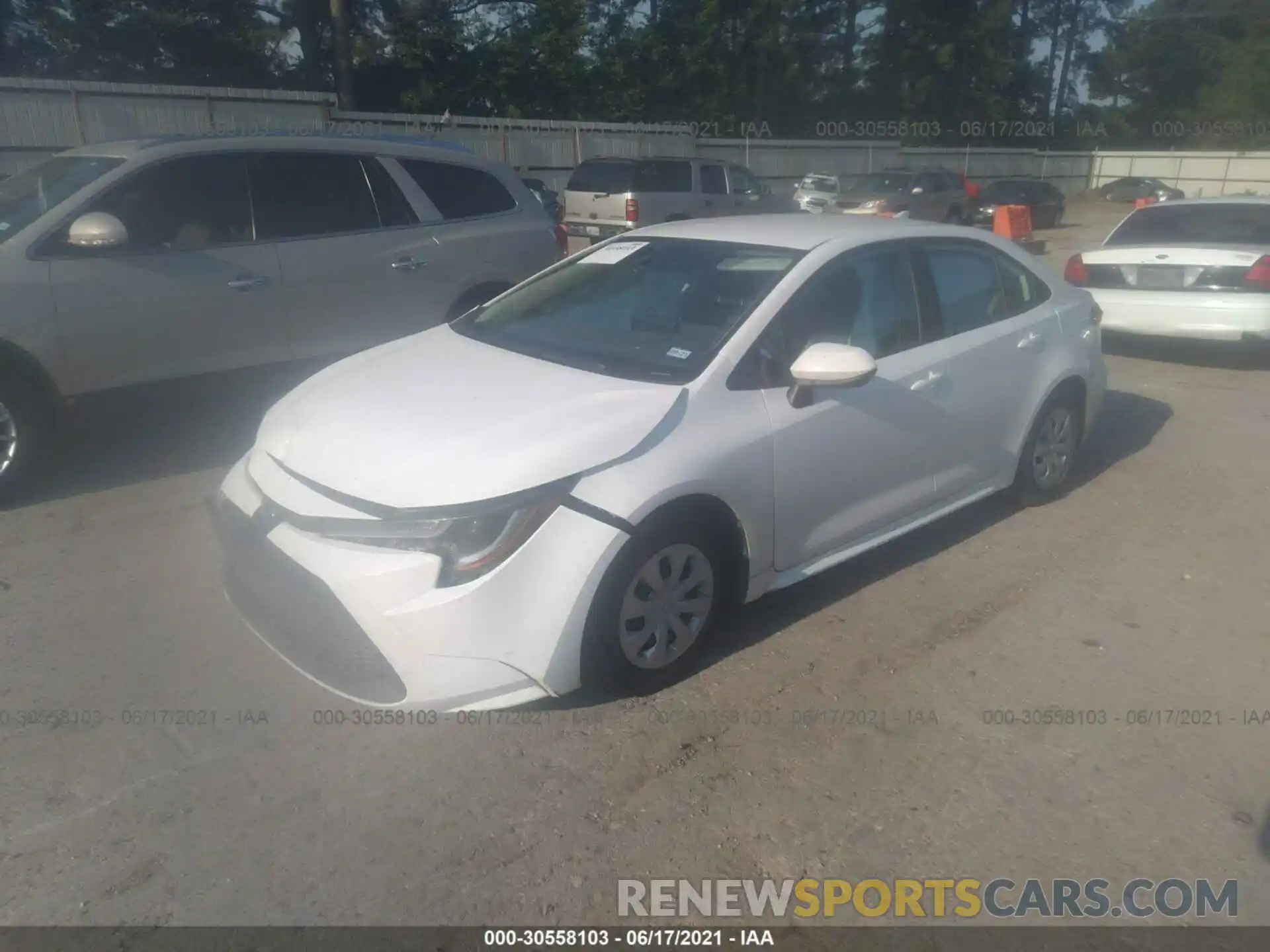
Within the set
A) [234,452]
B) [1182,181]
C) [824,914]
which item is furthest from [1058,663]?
[1182,181]

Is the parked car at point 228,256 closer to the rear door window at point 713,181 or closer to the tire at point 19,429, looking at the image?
the tire at point 19,429

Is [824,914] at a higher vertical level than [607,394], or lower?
lower

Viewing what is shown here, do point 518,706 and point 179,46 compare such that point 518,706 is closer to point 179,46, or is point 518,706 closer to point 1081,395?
point 1081,395

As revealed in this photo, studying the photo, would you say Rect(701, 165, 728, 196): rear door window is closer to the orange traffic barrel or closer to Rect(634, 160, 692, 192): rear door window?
Rect(634, 160, 692, 192): rear door window

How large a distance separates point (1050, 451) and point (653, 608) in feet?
10.1

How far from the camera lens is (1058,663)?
4.09 metres

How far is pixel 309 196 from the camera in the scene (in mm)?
6512

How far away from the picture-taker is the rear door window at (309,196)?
20.8 ft

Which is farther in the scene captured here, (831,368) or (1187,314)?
(1187,314)

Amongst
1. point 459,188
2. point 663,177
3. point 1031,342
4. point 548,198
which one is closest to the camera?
point 1031,342

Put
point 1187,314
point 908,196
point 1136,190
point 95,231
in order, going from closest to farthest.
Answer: point 95,231
point 1187,314
point 908,196
point 1136,190

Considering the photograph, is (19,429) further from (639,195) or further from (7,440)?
(639,195)

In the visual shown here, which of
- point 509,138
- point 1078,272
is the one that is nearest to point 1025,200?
point 509,138

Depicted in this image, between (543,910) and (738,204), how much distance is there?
1752cm
